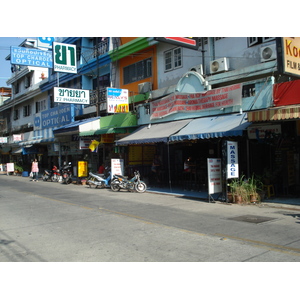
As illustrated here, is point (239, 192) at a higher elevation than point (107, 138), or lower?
lower

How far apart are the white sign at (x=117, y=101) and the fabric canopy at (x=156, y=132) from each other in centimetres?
198

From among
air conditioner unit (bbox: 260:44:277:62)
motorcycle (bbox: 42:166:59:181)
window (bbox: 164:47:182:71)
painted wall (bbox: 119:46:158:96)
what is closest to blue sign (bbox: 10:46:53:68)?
painted wall (bbox: 119:46:158:96)

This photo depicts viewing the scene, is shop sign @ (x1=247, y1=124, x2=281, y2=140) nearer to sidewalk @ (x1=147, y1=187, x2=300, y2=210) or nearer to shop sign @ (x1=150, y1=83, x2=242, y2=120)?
shop sign @ (x1=150, y1=83, x2=242, y2=120)

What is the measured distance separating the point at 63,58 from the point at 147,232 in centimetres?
1416

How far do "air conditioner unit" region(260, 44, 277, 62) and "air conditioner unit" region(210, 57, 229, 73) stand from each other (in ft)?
6.45

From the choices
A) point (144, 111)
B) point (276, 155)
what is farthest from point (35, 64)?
point (276, 155)

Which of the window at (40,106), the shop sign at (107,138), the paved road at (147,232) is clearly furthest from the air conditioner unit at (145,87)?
the window at (40,106)

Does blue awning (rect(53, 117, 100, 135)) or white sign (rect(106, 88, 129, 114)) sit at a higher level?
white sign (rect(106, 88, 129, 114))

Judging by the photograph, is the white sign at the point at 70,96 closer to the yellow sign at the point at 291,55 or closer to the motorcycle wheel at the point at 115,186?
the motorcycle wheel at the point at 115,186

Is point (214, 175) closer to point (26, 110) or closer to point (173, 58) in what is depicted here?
point (173, 58)

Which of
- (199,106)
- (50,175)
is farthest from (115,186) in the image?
(50,175)

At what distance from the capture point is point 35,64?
640 inches

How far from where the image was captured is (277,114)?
33.9ft

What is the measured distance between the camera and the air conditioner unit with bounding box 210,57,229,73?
49.2ft
